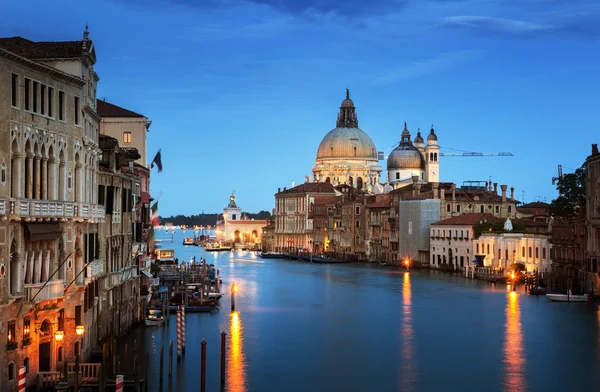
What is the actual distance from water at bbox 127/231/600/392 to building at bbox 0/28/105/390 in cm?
343

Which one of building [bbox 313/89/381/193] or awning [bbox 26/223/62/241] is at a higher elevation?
building [bbox 313/89/381/193]

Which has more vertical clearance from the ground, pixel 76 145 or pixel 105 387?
pixel 76 145

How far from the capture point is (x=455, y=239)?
60.7 metres

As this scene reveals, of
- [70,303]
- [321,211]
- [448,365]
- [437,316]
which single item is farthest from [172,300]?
[321,211]

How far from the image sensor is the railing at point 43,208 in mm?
15087

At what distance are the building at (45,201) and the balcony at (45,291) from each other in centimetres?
2

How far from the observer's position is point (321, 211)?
94.1 meters

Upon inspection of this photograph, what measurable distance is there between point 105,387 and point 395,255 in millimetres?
57996

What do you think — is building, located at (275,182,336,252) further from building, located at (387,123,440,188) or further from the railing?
the railing

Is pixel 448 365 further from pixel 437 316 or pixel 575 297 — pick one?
pixel 575 297

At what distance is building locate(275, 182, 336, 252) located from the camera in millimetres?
97875

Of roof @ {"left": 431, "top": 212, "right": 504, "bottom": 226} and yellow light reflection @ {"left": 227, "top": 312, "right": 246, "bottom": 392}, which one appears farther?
roof @ {"left": 431, "top": 212, "right": 504, "bottom": 226}

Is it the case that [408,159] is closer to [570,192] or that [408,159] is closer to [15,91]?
[570,192]

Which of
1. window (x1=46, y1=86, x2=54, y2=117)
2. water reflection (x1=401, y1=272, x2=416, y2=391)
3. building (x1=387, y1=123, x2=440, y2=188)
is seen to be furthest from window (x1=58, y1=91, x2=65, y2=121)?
building (x1=387, y1=123, x2=440, y2=188)
